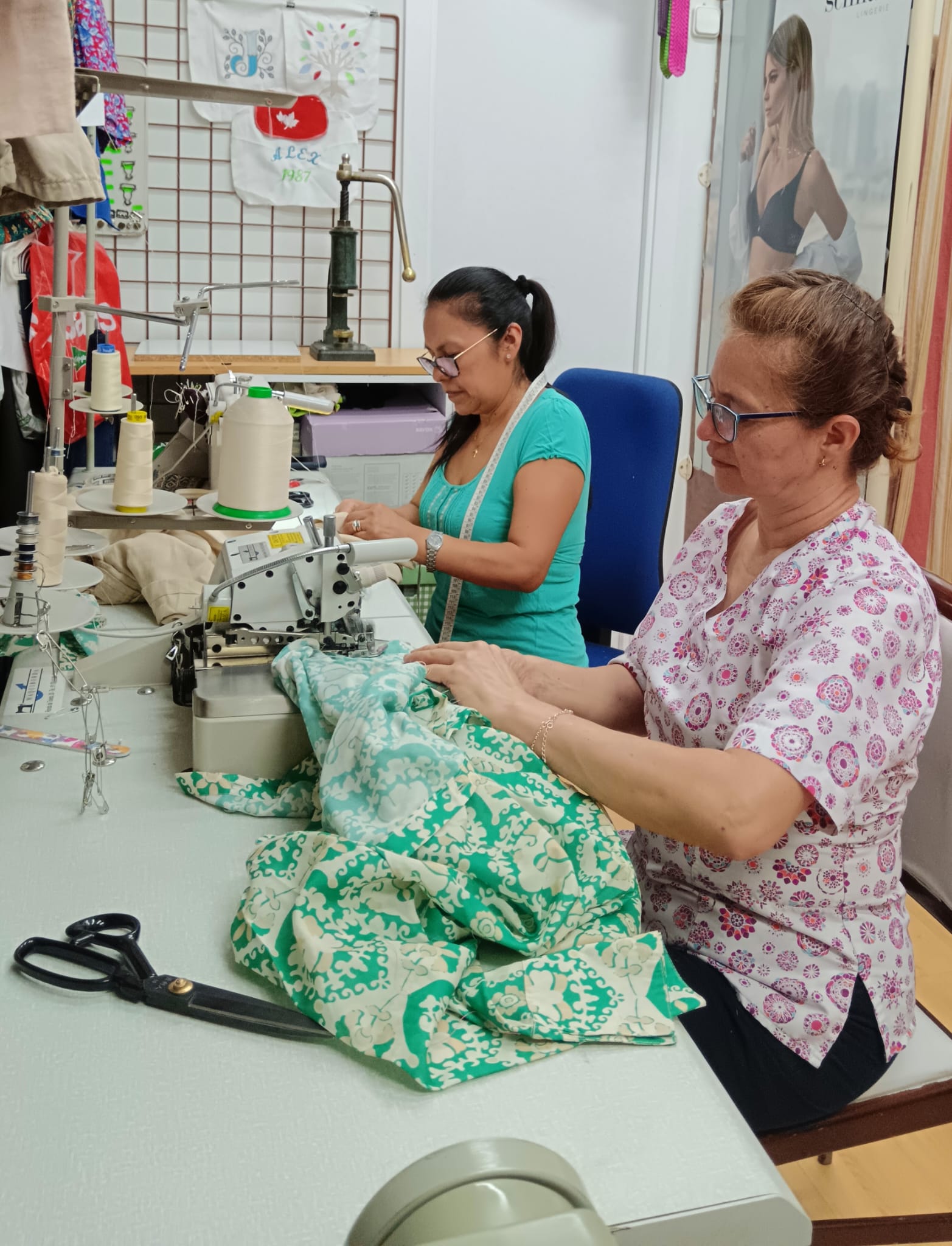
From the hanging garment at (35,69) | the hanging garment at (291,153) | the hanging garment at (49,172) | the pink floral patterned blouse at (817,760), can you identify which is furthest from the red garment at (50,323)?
the pink floral patterned blouse at (817,760)

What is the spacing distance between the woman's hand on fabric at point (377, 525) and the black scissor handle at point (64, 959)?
1226 mm

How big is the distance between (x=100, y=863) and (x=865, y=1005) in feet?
2.68

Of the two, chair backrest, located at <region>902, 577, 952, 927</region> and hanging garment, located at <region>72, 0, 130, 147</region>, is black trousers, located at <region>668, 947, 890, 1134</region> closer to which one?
chair backrest, located at <region>902, 577, 952, 927</region>

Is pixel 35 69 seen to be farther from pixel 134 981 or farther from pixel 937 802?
pixel 937 802

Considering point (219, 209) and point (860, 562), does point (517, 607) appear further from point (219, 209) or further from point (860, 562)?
point (219, 209)

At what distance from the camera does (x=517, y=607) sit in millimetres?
2307

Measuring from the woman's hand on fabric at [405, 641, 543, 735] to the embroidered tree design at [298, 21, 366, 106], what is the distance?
260 cm

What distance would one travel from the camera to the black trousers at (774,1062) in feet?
4.01

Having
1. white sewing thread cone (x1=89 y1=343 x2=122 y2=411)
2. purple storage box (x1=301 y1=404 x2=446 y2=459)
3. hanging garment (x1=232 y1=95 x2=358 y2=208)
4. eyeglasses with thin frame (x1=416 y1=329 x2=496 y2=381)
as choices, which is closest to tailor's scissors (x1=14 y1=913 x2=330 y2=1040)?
white sewing thread cone (x1=89 y1=343 x2=122 y2=411)

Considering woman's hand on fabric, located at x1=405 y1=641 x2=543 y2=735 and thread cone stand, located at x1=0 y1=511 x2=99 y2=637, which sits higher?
thread cone stand, located at x1=0 y1=511 x2=99 y2=637

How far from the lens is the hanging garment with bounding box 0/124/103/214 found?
47.7 inches

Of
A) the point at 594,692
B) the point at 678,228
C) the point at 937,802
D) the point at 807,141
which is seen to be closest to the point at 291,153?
the point at 678,228

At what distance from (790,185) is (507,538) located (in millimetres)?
1709

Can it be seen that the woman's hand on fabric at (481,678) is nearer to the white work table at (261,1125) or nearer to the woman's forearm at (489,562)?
the white work table at (261,1125)
